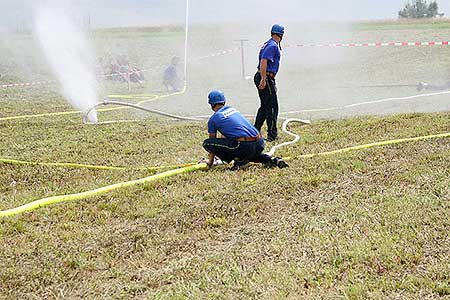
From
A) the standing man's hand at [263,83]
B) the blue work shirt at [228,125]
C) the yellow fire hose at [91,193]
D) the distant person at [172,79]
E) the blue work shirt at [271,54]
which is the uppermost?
the blue work shirt at [271,54]

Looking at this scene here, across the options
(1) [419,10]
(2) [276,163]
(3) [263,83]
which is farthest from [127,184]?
(1) [419,10]

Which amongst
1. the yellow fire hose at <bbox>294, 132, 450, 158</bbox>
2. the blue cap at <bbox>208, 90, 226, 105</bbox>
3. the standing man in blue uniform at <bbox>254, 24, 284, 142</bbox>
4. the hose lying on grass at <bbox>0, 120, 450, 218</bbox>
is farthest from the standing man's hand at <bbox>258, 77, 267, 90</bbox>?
the blue cap at <bbox>208, 90, 226, 105</bbox>

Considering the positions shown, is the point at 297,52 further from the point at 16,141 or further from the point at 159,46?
the point at 16,141

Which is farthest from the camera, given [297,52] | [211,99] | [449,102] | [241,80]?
[297,52]

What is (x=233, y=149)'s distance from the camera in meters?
7.15

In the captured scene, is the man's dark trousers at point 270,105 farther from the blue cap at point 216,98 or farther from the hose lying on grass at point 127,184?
the blue cap at point 216,98

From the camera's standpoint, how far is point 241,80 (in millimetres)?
23359

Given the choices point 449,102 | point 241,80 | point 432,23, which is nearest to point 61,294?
point 449,102

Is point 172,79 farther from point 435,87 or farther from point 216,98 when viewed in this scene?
point 216,98

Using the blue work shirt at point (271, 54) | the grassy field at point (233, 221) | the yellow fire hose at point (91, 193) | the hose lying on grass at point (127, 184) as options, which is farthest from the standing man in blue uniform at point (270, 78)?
the yellow fire hose at point (91, 193)

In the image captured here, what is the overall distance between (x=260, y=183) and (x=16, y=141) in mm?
5224

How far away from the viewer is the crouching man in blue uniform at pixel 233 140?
281 inches

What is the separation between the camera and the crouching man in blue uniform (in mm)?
7148

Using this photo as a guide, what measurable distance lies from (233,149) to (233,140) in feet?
0.35
